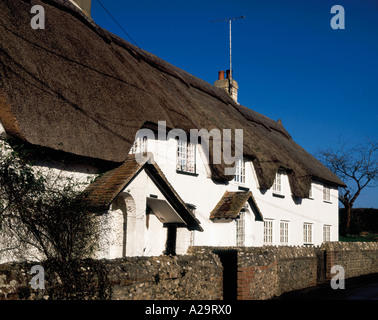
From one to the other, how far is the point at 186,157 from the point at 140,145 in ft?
8.54

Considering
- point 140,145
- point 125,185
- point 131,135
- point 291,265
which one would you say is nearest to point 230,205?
point 291,265

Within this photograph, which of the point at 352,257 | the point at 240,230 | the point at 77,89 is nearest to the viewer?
the point at 77,89

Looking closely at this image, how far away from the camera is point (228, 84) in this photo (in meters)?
30.0

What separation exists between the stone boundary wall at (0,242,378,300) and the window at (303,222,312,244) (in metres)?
8.30

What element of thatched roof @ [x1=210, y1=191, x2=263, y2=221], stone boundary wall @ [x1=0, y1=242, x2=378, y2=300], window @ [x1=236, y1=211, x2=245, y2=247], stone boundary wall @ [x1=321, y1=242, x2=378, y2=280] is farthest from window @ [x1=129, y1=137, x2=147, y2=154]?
stone boundary wall @ [x1=321, y1=242, x2=378, y2=280]

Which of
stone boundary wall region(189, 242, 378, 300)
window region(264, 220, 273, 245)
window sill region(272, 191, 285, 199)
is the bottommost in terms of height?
stone boundary wall region(189, 242, 378, 300)

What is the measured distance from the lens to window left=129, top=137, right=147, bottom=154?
14711 millimetres

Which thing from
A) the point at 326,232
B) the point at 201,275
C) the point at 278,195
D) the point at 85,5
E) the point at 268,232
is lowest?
the point at 201,275

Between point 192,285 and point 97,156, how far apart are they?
4029 millimetres

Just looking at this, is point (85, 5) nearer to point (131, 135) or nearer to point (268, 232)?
point (131, 135)

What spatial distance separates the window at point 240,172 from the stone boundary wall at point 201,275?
14.5 ft

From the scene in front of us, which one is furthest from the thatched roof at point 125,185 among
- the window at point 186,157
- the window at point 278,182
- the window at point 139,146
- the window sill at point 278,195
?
the window at point 278,182

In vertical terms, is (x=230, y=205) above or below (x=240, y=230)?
above

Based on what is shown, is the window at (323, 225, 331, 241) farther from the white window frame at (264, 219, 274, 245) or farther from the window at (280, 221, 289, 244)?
the white window frame at (264, 219, 274, 245)
